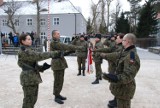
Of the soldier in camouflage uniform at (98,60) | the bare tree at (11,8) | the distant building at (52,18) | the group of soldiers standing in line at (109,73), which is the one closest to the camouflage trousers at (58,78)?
the group of soldiers standing in line at (109,73)

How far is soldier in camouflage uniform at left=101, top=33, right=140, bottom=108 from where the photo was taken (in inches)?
161

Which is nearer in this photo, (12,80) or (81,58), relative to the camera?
(12,80)

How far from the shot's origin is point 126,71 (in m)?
4.11

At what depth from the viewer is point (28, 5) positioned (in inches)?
2021

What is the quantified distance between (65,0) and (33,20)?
7105mm

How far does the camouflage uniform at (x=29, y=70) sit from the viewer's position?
16.0 ft

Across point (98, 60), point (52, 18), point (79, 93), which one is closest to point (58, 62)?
point (79, 93)

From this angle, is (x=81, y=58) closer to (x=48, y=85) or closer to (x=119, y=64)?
(x=48, y=85)

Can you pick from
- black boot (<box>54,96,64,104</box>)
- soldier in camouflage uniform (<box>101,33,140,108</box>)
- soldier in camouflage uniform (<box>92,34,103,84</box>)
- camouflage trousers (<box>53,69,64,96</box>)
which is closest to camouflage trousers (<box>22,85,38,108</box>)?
soldier in camouflage uniform (<box>101,33,140,108</box>)

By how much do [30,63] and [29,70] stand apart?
0.46 feet

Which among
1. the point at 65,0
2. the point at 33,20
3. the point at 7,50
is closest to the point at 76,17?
the point at 65,0

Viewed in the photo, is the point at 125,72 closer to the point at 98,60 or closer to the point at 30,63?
the point at 30,63

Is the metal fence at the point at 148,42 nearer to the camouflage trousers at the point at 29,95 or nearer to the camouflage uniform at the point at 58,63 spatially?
the camouflage uniform at the point at 58,63

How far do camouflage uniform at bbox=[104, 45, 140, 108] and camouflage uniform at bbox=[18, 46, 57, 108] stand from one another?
137cm
